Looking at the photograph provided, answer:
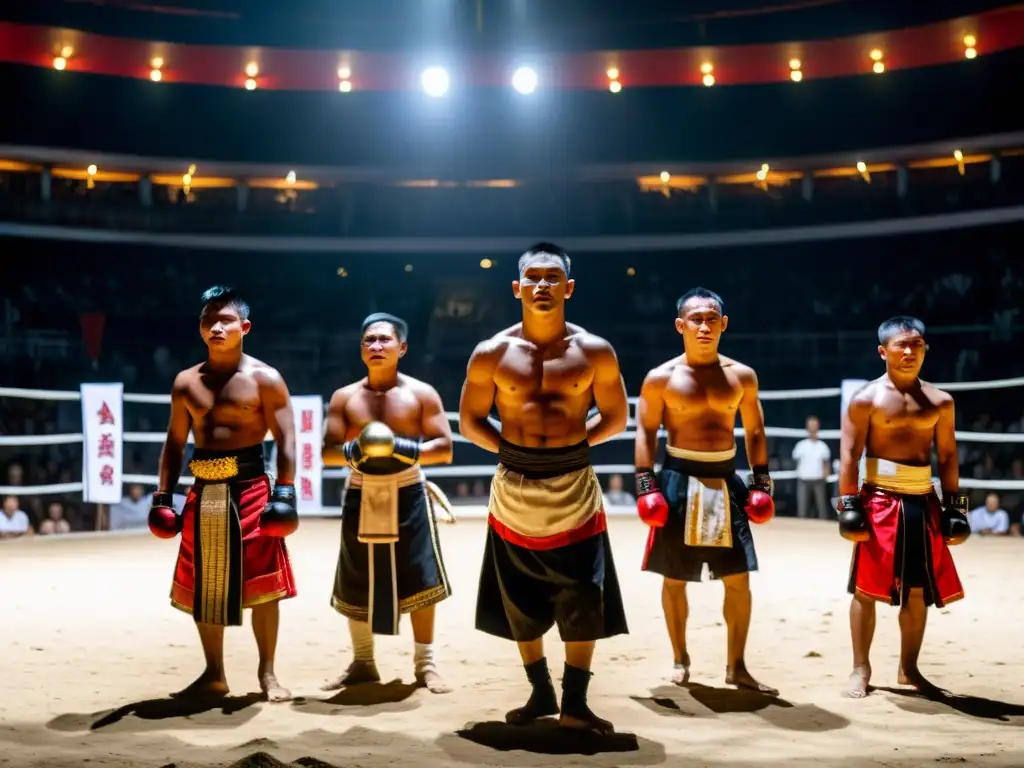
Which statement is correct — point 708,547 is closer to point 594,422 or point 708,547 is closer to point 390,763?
point 594,422

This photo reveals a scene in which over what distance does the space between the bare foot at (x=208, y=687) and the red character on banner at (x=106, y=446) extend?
6.31 meters

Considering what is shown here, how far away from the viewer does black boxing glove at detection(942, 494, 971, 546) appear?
159 inches

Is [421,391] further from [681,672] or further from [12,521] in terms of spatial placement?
[12,521]

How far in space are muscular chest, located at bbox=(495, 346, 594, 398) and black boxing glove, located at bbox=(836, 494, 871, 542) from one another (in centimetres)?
116

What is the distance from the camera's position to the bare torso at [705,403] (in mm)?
4262

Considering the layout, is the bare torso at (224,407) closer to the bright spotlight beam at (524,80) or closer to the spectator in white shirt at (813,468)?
the spectator in white shirt at (813,468)

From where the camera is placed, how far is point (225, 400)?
158 inches

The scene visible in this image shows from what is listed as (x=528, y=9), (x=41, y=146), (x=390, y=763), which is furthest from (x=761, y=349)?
(x=390, y=763)

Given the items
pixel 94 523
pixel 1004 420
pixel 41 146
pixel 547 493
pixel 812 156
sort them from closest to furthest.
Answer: pixel 547 493
pixel 94 523
pixel 1004 420
pixel 41 146
pixel 812 156

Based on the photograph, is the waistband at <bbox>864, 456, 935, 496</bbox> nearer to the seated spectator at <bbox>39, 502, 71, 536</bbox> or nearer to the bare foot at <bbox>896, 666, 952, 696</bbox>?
the bare foot at <bbox>896, 666, 952, 696</bbox>

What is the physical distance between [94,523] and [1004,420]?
10164mm

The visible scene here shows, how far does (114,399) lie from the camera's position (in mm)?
9867

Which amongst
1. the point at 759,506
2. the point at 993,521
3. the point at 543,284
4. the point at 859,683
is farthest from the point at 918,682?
the point at 993,521

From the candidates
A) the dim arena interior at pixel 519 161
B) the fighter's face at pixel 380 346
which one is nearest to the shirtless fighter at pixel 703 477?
the fighter's face at pixel 380 346
